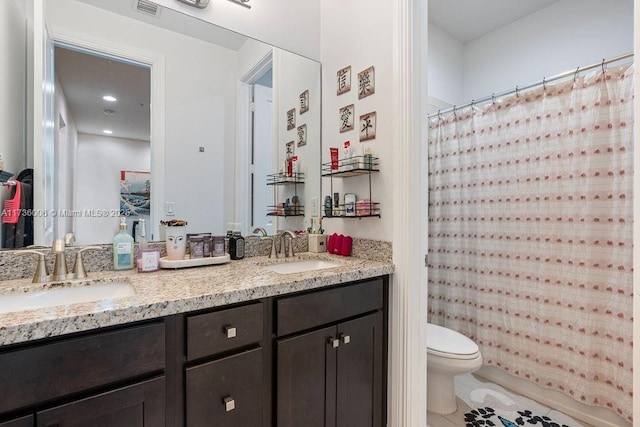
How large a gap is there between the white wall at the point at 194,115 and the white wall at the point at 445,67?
1609 mm

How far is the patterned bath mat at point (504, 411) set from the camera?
1.73 metres

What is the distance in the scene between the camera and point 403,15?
146 cm

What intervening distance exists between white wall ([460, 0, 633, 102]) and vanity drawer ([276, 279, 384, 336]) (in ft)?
6.05

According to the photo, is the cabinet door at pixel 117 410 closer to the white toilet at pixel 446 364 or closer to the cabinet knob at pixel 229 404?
the cabinet knob at pixel 229 404

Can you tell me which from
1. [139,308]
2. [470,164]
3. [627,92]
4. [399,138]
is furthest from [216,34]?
[627,92]

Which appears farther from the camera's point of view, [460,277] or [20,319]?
[460,277]

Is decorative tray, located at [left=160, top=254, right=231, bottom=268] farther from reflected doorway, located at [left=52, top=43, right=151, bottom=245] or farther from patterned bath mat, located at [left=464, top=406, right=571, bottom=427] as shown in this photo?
patterned bath mat, located at [left=464, top=406, right=571, bottom=427]

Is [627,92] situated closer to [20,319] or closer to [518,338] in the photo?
[518,338]

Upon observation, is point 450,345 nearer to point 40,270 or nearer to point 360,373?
point 360,373

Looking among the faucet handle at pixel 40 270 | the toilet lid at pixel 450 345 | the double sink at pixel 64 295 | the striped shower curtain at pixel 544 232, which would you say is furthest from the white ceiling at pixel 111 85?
the striped shower curtain at pixel 544 232

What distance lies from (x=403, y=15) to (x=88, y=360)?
5.63 ft

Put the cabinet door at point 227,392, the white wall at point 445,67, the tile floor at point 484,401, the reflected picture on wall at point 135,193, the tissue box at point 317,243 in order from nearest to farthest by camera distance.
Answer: the cabinet door at point 227,392, the reflected picture on wall at point 135,193, the tile floor at point 484,401, the tissue box at point 317,243, the white wall at point 445,67

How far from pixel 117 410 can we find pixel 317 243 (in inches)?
47.5

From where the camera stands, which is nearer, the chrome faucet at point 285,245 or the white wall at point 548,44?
the chrome faucet at point 285,245
